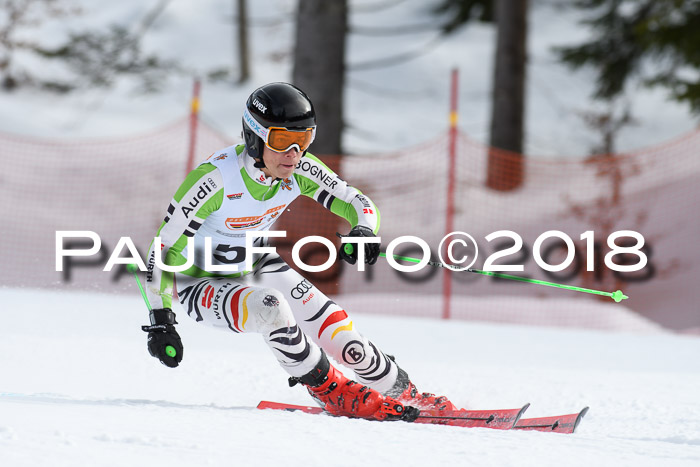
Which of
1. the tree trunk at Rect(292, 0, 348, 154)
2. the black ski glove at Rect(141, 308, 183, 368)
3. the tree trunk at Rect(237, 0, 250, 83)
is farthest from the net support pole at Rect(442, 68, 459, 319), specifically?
the tree trunk at Rect(237, 0, 250, 83)

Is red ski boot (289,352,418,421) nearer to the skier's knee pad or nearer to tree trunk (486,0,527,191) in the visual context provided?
the skier's knee pad

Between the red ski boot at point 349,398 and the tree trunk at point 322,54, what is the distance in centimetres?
584

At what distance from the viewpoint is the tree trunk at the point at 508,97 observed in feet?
48.6

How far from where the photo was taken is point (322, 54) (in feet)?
31.9

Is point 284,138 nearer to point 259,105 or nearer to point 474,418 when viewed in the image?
point 259,105

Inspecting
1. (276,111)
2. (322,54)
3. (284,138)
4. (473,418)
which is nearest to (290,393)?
(473,418)

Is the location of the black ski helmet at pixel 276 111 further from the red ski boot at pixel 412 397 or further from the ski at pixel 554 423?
the ski at pixel 554 423

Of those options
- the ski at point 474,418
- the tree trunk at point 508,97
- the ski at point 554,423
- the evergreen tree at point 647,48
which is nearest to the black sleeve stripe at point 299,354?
the ski at point 474,418

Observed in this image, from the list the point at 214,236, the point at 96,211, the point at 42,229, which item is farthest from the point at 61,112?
the point at 214,236

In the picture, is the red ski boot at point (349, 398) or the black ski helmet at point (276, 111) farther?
the red ski boot at point (349, 398)

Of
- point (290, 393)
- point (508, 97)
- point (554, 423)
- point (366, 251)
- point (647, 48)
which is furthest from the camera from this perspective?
point (508, 97)

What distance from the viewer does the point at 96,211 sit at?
1487 centimetres

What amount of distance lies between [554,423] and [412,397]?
68 cm

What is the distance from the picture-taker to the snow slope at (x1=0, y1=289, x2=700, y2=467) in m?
2.95
